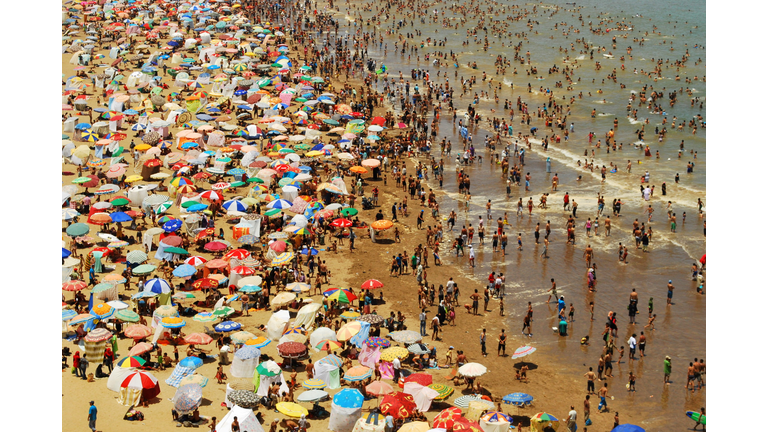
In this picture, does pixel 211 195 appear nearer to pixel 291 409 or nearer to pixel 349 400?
pixel 291 409

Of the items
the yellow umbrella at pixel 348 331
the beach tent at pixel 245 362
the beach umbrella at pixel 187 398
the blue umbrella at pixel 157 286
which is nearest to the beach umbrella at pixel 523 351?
the yellow umbrella at pixel 348 331

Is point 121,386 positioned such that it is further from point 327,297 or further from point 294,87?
point 294,87

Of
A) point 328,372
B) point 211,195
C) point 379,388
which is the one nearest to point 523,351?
point 379,388

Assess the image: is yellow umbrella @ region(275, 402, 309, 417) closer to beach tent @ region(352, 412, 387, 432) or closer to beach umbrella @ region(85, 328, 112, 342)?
beach tent @ region(352, 412, 387, 432)

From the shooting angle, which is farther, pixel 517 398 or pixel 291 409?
pixel 517 398

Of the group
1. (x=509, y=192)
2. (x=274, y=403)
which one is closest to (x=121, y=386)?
(x=274, y=403)

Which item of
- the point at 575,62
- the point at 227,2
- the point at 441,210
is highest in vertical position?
the point at 227,2

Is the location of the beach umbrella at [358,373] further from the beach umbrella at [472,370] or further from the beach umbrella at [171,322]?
the beach umbrella at [171,322]
